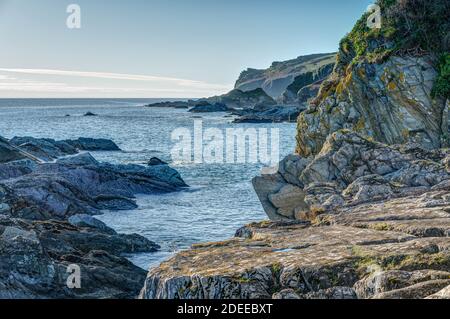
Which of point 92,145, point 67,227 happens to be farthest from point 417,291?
point 92,145

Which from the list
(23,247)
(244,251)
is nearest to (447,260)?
(244,251)

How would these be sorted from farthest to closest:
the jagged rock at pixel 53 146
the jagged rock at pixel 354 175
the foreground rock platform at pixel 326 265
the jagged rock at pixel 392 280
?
1. the jagged rock at pixel 53 146
2. the jagged rock at pixel 354 175
3. the foreground rock platform at pixel 326 265
4. the jagged rock at pixel 392 280

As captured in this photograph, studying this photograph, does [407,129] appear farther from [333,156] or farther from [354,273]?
[354,273]

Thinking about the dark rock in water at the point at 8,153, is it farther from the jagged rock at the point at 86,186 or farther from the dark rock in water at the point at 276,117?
the dark rock in water at the point at 276,117

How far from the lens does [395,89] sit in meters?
39.8

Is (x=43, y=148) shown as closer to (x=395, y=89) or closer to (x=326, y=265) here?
(x=395, y=89)

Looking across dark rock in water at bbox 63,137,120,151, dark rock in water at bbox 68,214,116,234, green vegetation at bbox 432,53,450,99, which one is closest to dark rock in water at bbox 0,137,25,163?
dark rock in water at bbox 68,214,116,234

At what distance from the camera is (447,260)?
8648mm

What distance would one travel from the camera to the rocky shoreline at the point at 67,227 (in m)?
16.5

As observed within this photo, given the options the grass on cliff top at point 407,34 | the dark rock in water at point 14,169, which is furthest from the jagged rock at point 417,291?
the dark rock in water at point 14,169

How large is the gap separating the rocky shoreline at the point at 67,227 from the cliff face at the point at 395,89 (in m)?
14.5

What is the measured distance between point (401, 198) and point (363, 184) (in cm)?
268

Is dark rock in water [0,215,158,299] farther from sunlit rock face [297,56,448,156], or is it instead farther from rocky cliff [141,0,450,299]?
sunlit rock face [297,56,448,156]

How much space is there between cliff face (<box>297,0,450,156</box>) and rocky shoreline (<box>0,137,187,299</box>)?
47.5 ft
